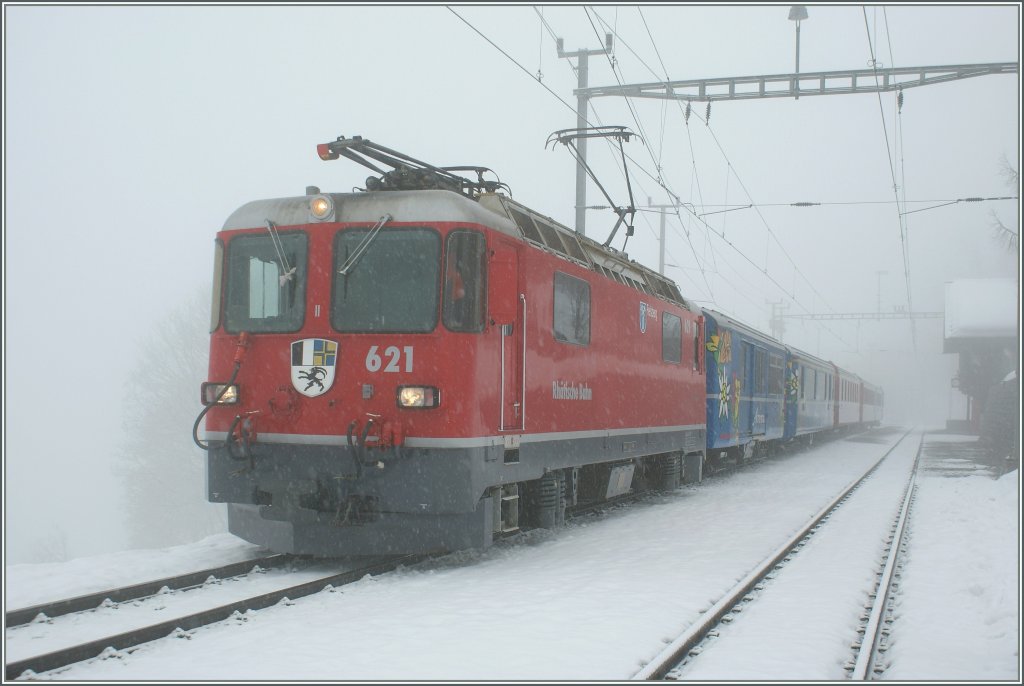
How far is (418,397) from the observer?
733cm

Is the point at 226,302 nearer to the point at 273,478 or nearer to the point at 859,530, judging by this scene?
the point at 273,478

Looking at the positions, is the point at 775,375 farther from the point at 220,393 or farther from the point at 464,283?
the point at 220,393

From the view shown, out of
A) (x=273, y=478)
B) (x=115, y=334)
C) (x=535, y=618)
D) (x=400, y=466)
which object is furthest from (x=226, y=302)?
(x=115, y=334)

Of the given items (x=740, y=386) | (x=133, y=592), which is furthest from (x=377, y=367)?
(x=740, y=386)

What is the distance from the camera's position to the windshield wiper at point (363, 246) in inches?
301

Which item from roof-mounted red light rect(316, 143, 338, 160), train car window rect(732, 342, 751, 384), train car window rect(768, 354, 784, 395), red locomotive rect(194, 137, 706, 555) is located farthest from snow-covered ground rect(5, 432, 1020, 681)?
train car window rect(768, 354, 784, 395)

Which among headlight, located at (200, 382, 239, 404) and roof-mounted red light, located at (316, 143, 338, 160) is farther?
roof-mounted red light, located at (316, 143, 338, 160)

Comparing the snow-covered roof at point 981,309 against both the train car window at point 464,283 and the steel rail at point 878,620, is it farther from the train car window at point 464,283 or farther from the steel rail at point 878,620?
the train car window at point 464,283

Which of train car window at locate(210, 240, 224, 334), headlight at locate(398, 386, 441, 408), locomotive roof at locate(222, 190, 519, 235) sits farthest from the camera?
train car window at locate(210, 240, 224, 334)

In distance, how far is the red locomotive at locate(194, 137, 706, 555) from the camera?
7.36 metres

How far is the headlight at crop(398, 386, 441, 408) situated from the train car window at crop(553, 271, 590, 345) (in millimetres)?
2038

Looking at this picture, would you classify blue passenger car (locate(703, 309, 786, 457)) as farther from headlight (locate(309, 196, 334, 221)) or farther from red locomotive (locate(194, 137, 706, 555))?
headlight (locate(309, 196, 334, 221))

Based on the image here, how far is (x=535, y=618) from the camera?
242 inches

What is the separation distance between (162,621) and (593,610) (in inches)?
110
